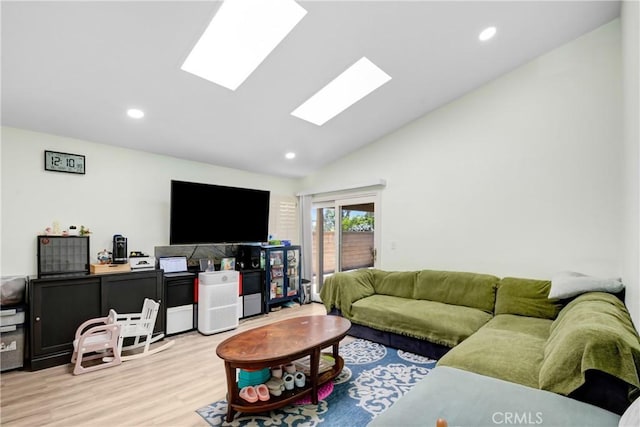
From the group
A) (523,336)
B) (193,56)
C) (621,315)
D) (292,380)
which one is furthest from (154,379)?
(621,315)

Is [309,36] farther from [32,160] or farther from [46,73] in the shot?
[32,160]

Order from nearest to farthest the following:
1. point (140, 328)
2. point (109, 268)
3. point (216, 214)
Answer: point (140, 328)
point (109, 268)
point (216, 214)

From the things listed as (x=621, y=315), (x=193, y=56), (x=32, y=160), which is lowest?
(x=621, y=315)

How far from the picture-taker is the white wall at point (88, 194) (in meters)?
2.97

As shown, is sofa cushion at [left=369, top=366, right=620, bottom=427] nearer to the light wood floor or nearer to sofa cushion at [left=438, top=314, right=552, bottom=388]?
sofa cushion at [left=438, top=314, right=552, bottom=388]

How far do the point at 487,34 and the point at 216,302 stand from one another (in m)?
4.18

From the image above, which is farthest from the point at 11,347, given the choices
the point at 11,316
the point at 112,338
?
the point at 112,338

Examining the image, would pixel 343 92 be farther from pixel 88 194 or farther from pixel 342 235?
pixel 88 194

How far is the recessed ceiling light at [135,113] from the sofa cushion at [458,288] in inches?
147

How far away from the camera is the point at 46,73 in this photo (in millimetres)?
2336

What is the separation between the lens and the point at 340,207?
5.09 metres

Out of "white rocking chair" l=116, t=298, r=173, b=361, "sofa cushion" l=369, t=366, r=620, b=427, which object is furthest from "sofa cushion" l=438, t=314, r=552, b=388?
"white rocking chair" l=116, t=298, r=173, b=361

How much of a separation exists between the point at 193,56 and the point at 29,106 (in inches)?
63.3
